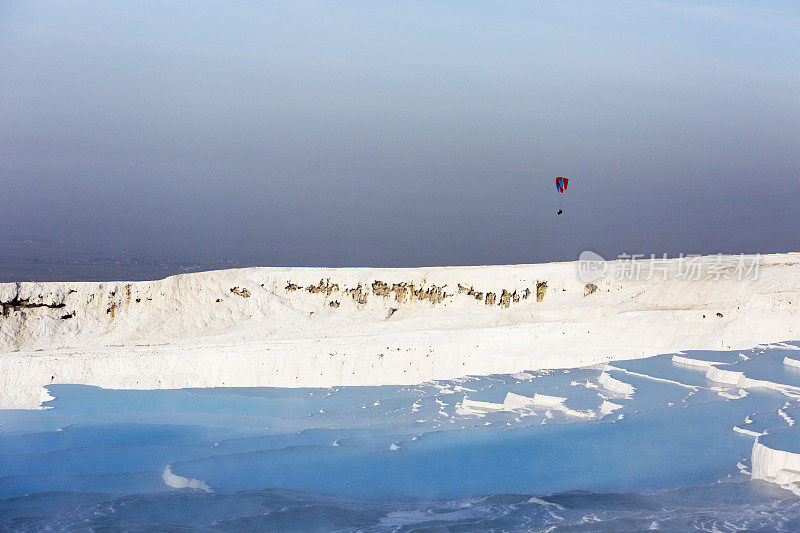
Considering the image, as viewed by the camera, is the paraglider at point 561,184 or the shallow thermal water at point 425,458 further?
the paraglider at point 561,184

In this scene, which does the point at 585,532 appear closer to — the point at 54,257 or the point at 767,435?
the point at 767,435

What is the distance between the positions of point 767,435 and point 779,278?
13554 millimetres

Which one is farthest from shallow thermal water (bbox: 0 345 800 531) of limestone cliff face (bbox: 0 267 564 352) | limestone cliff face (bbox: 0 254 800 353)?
limestone cliff face (bbox: 0 267 564 352)

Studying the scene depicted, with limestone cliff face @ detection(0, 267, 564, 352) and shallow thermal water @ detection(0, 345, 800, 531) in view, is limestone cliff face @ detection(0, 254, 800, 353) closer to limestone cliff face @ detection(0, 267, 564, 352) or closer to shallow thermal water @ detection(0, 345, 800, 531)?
limestone cliff face @ detection(0, 267, 564, 352)

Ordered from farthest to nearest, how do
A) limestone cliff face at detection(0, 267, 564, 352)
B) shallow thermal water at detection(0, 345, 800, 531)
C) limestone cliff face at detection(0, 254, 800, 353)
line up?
limestone cliff face at detection(0, 267, 564, 352)
limestone cliff face at detection(0, 254, 800, 353)
shallow thermal water at detection(0, 345, 800, 531)

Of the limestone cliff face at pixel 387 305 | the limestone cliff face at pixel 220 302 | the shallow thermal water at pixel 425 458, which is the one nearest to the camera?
the shallow thermal water at pixel 425 458

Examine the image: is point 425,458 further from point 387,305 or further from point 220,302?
point 220,302

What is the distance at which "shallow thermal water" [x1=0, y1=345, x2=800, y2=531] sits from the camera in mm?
12328

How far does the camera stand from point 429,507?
505 inches

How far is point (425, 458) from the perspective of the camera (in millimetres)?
15133

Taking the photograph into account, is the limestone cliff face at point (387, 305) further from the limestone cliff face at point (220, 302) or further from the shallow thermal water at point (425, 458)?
the shallow thermal water at point (425, 458)

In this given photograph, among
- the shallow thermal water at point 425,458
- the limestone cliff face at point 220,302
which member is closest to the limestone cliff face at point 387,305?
the limestone cliff face at point 220,302

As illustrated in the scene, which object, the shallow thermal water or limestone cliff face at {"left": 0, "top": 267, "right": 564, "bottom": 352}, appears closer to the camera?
the shallow thermal water

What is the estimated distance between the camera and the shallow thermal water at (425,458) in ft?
→ 40.4
